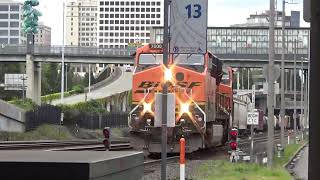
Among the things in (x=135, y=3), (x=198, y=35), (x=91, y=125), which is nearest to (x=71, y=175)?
(x=198, y=35)

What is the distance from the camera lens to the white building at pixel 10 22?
153 metres

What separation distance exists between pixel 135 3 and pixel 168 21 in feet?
396

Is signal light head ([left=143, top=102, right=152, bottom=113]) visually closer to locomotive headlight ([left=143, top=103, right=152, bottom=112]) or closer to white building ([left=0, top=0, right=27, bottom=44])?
locomotive headlight ([left=143, top=103, right=152, bottom=112])

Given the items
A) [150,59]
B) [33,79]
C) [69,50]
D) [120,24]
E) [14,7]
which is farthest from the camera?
[14,7]

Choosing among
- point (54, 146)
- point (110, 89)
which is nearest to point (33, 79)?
point (110, 89)

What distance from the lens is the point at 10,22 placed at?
501 ft

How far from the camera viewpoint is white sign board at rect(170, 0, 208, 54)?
11.2 m

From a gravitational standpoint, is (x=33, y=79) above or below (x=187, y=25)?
above

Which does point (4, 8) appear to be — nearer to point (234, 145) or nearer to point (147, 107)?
point (147, 107)

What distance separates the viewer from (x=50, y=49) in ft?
312

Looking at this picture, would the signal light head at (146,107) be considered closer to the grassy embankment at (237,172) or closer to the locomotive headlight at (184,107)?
the locomotive headlight at (184,107)

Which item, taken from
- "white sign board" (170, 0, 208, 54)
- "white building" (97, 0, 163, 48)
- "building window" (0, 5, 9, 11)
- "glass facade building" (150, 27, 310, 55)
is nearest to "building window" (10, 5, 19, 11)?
A: "building window" (0, 5, 9, 11)

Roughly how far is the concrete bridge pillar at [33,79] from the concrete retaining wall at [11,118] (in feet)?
137

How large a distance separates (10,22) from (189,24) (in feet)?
481
